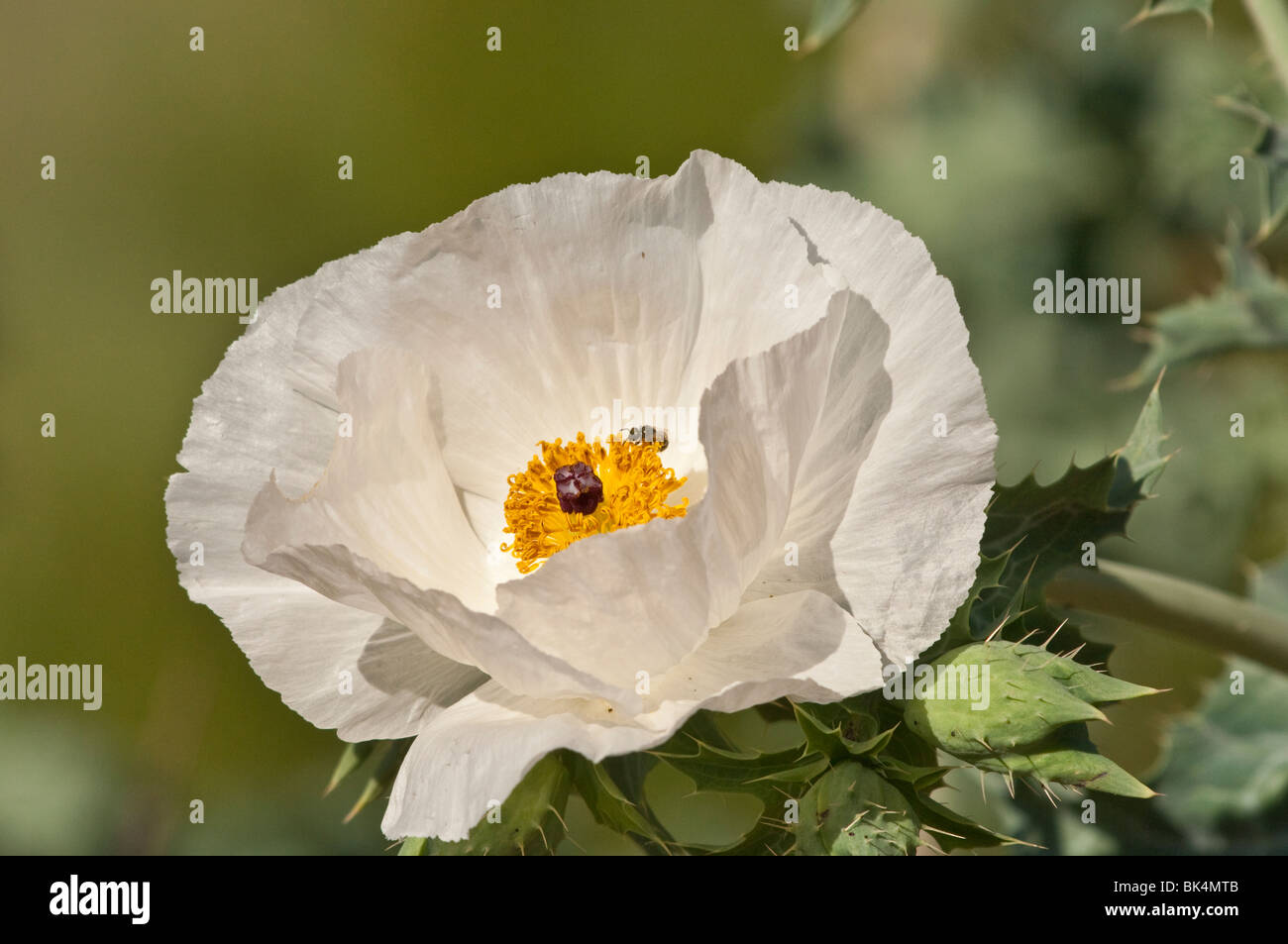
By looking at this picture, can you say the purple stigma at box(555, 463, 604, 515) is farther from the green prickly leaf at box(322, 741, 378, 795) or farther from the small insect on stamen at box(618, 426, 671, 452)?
the green prickly leaf at box(322, 741, 378, 795)

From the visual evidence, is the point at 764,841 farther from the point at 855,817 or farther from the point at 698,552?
the point at 698,552

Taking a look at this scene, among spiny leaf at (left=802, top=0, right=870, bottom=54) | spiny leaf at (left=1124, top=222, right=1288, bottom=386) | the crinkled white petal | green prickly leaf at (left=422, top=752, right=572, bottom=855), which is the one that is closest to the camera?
the crinkled white petal

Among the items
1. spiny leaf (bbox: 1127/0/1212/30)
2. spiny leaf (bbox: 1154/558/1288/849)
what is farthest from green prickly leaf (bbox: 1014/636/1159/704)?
spiny leaf (bbox: 1154/558/1288/849)

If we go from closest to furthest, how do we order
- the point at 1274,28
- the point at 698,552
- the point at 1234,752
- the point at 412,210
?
1. the point at 698,552
2. the point at 1274,28
3. the point at 1234,752
4. the point at 412,210

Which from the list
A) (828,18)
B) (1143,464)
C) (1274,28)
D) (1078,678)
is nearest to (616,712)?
(1078,678)

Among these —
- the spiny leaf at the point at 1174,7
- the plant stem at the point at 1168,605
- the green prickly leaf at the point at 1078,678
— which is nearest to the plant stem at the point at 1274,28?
the spiny leaf at the point at 1174,7

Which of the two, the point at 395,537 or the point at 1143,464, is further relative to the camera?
the point at 1143,464

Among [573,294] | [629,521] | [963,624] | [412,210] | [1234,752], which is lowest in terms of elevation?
[1234,752]
